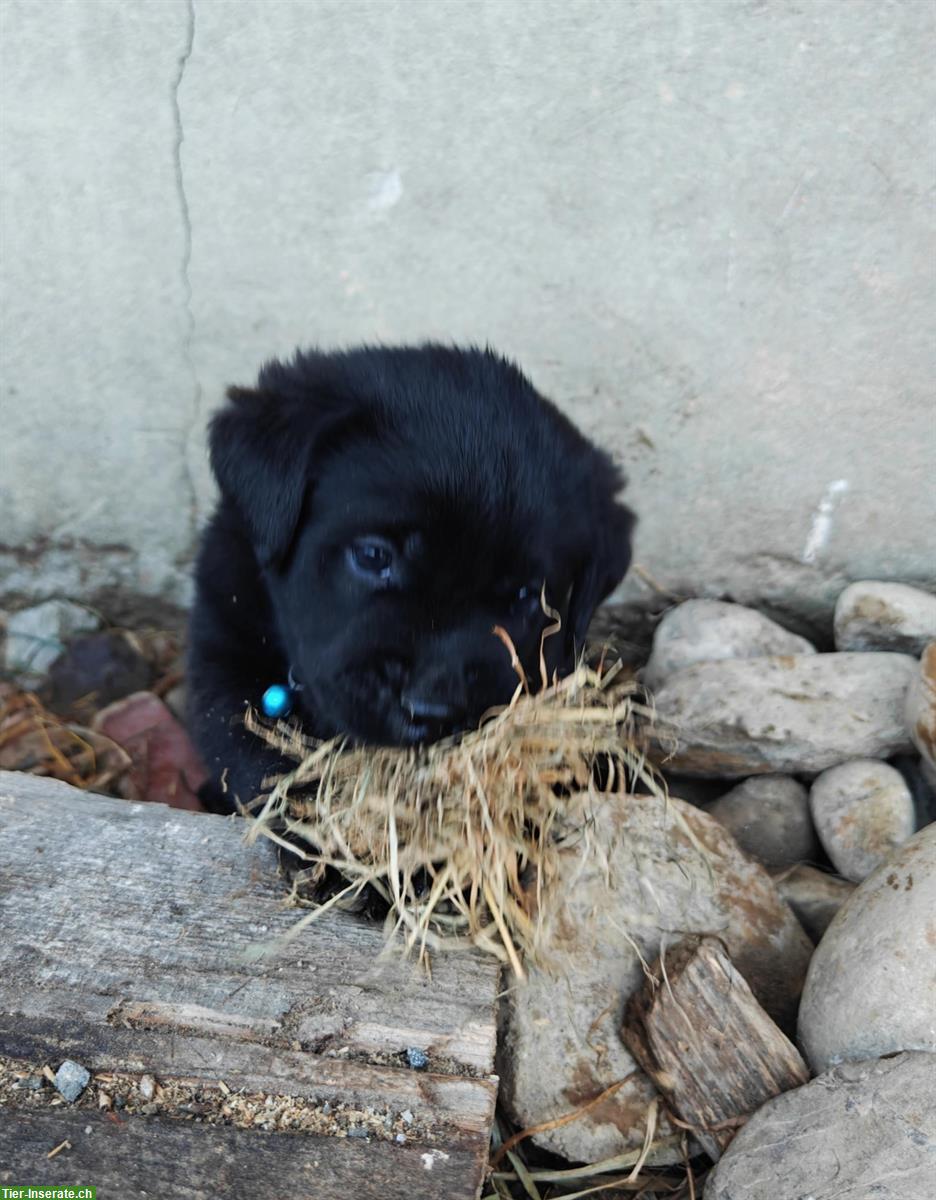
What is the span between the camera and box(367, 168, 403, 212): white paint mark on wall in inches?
108

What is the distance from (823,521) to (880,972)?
1526 millimetres

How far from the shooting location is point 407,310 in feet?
9.54

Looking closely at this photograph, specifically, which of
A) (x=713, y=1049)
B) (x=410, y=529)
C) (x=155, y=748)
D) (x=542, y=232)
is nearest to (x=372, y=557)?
(x=410, y=529)

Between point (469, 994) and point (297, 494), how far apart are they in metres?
1.00

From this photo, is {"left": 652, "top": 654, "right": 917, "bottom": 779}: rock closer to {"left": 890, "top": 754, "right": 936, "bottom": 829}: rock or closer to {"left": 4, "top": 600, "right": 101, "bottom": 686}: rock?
{"left": 890, "top": 754, "right": 936, "bottom": 829}: rock

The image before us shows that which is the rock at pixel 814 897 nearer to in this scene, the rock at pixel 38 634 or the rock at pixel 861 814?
the rock at pixel 861 814

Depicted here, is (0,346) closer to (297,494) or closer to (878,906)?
(297,494)

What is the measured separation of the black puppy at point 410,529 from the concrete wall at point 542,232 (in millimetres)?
630

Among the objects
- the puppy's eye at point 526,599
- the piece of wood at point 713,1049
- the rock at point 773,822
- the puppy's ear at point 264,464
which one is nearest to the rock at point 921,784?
the rock at point 773,822

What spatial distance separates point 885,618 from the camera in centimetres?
292

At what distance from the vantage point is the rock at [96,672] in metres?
3.32

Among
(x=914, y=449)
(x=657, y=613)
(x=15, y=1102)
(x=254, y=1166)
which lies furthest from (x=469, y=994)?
(x=914, y=449)

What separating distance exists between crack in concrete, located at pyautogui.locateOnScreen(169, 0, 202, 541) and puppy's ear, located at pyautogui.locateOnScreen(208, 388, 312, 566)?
0.90 m

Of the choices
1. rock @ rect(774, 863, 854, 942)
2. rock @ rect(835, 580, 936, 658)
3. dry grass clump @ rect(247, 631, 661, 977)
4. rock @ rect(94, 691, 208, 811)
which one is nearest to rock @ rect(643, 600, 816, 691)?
rock @ rect(835, 580, 936, 658)
